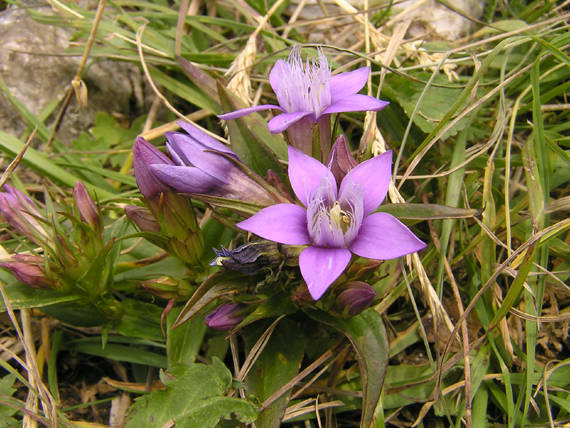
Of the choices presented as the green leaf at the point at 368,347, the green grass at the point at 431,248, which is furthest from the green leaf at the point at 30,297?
the green leaf at the point at 368,347

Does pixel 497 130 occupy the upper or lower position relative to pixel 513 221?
upper

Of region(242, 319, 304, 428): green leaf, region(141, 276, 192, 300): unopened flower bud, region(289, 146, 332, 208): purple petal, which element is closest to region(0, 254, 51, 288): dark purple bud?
region(141, 276, 192, 300): unopened flower bud

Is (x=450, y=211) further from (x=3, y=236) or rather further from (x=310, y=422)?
(x=3, y=236)

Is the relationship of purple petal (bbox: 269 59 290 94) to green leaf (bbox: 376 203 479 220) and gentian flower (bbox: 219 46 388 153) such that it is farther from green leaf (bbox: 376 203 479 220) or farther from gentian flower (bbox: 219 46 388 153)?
green leaf (bbox: 376 203 479 220)

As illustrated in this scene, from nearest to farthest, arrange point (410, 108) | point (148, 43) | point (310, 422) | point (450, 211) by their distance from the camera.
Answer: point (450, 211), point (310, 422), point (410, 108), point (148, 43)

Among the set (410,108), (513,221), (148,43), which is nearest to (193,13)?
(148,43)

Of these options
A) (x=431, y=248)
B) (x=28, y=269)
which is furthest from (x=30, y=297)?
(x=431, y=248)

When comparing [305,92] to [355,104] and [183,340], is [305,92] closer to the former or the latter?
[355,104]
